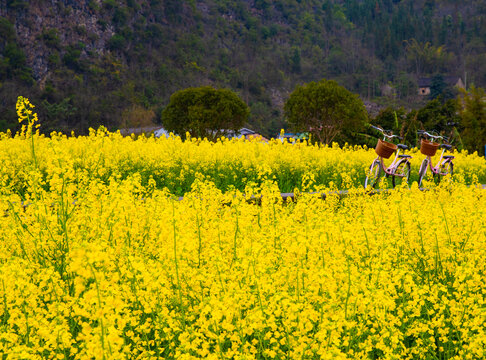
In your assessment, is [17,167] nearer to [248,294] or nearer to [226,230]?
[226,230]

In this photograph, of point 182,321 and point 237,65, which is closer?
point 182,321

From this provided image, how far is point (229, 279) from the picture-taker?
12.3ft

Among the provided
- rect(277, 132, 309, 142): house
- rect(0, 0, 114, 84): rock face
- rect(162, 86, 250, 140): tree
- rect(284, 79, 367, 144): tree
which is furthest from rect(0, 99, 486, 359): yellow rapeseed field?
rect(0, 0, 114, 84): rock face

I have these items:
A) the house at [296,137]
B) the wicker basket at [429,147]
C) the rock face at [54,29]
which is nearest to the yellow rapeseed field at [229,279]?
the wicker basket at [429,147]

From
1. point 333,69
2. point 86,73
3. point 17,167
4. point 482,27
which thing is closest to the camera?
point 17,167

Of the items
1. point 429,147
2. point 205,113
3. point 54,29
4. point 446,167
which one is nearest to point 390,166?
point 429,147

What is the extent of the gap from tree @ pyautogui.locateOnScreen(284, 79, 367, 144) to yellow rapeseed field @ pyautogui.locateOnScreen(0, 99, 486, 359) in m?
12.2

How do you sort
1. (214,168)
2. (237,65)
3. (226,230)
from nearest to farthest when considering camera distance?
(226,230)
(214,168)
(237,65)

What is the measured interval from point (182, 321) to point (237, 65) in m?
98.2

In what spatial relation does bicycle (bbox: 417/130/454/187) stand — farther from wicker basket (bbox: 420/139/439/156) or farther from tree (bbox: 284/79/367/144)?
tree (bbox: 284/79/367/144)

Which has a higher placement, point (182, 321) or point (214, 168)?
point (182, 321)

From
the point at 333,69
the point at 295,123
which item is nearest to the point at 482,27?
the point at 333,69

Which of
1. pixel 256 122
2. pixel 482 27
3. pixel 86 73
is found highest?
pixel 482 27

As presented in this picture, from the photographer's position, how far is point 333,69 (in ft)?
387
